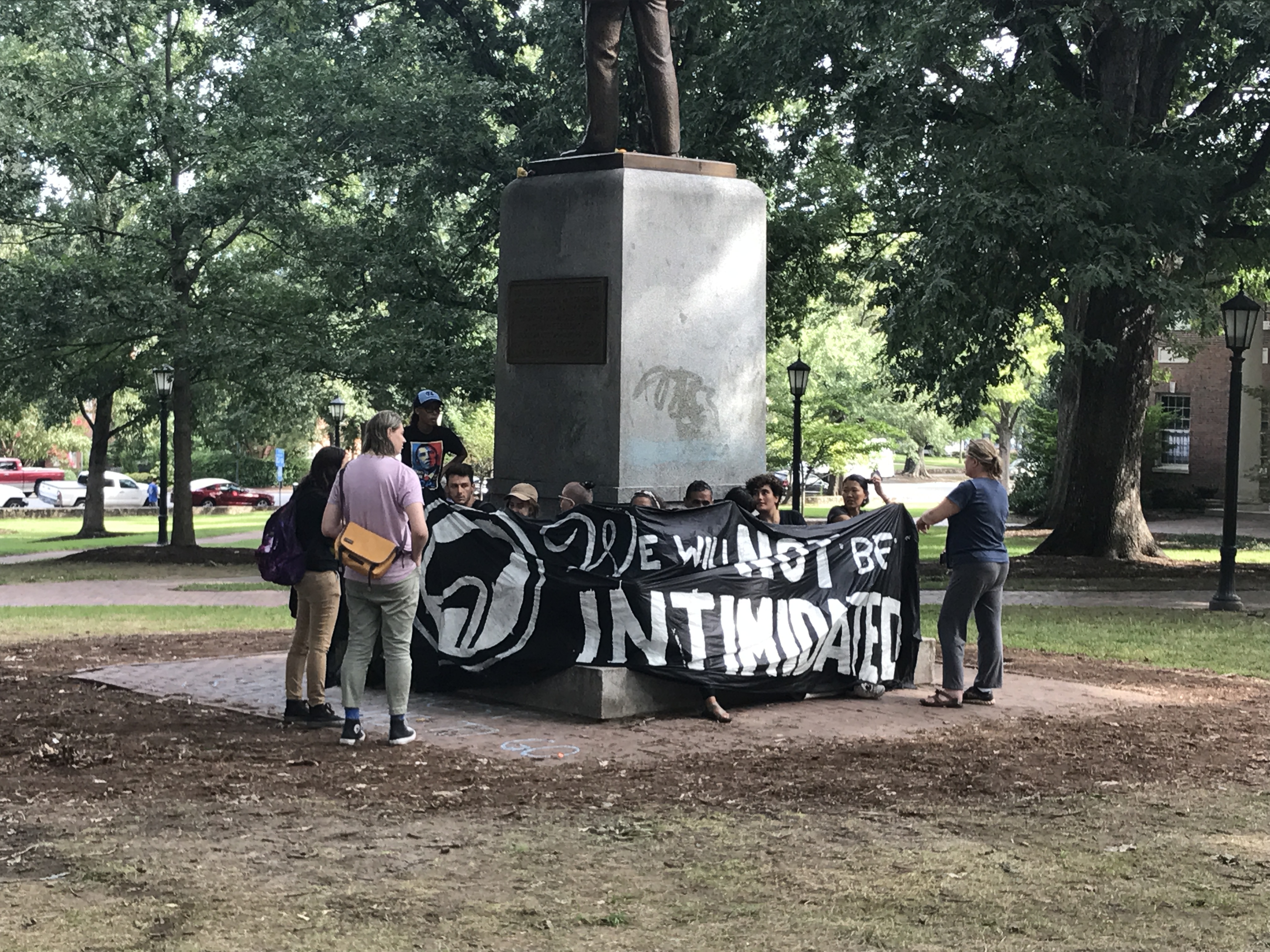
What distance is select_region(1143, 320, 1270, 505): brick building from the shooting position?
160 ft

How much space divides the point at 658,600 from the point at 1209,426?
4356cm

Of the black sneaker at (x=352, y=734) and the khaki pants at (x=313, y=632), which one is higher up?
the khaki pants at (x=313, y=632)

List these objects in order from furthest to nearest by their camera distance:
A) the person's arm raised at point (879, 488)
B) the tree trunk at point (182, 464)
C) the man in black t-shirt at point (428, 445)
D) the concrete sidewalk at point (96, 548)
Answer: the tree trunk at point (182, 464) → the concrete sidewalk at point (96, 548) → the man in black t-shirt at point (428, 445) → the person's arm raised at point (879, 488)

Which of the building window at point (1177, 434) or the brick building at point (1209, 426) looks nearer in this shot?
the brick building at point (1209, 426)

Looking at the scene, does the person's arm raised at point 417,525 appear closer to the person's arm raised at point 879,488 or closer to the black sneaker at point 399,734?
the black sneaker at point 399,734

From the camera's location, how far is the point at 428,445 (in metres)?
11.7

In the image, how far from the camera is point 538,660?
10.0 m

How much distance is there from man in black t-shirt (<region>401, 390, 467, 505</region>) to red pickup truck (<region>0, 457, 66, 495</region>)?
57.6 meters

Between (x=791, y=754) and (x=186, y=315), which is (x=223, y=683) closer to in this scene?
(x=791, y=754)

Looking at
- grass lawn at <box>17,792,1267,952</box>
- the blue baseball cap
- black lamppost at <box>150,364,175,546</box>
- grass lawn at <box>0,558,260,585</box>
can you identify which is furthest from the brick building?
grass lawn at <box>17,792,1267,952</box>

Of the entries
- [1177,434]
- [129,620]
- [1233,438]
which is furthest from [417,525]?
[1177,434]

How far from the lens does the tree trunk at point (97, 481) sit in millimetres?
43531

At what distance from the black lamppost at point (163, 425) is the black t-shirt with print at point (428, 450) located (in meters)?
21.5

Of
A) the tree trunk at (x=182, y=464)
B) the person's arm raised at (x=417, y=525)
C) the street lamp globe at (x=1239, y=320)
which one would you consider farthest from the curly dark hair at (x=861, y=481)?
the tree trunk at (x=182, y=464)
